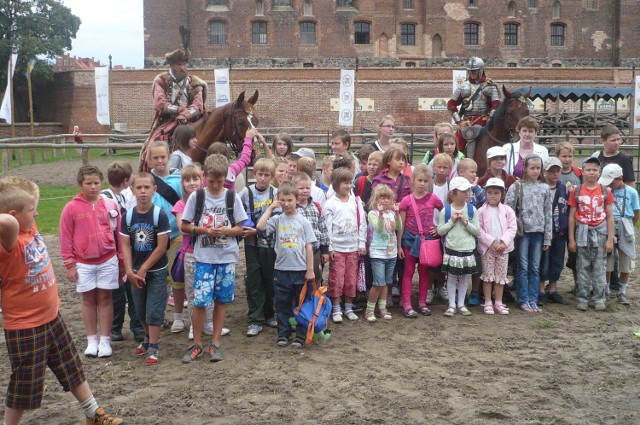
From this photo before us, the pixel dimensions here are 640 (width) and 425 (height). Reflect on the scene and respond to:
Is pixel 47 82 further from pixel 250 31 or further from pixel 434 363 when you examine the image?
pixel 434 363

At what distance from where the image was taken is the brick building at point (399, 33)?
1736 inches

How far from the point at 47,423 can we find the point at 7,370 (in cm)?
127

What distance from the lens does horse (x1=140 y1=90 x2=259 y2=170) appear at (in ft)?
27.5

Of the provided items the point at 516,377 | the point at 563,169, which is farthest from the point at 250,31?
the point at 516,377

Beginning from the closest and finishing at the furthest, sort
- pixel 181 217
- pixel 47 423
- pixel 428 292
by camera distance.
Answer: pixel 47 423 < pixel 181 217 < pixel 428 292

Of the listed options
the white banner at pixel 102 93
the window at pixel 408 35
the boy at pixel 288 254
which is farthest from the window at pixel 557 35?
the boy at pixel 288 254

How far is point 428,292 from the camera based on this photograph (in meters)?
7.78

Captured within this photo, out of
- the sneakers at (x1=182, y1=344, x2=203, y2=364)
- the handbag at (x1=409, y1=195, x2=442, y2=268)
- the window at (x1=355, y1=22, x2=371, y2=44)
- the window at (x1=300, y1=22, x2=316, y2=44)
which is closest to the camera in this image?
the sneakers at (x1=182, y1=344, x2=203, y2=364)

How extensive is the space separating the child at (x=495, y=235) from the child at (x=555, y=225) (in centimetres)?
62

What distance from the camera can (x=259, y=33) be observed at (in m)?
44.6

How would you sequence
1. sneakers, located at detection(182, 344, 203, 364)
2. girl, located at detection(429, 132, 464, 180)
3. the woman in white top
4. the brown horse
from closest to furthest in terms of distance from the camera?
sneakers, located at detection(182, 344, 203, 364) → girl, located at detection(429, 132, 464, 180) → the woman in white top → the brown horse

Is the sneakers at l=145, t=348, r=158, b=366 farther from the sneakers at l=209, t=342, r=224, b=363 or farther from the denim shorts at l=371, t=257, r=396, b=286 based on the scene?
the denim shorts at l=371, t=257, r=396, b=286

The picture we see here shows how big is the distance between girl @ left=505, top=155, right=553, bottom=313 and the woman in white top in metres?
0.59

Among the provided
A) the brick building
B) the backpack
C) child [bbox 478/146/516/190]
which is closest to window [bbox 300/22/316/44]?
the brick building
